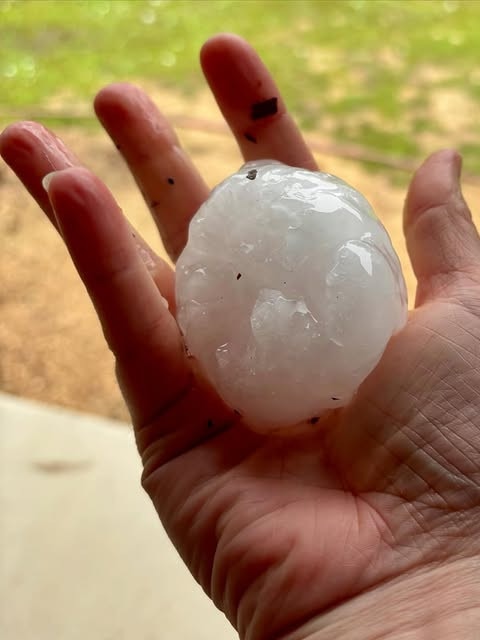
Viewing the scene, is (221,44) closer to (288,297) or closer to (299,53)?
(288,297)

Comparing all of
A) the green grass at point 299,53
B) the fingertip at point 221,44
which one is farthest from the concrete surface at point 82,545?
the green grass at point 299,53

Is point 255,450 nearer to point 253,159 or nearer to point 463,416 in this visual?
point 463,416

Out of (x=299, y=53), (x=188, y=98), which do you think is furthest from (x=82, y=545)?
(x=299, y=53)

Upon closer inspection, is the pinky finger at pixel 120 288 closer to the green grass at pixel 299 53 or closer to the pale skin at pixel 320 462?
the pale skin at pixel 320 462

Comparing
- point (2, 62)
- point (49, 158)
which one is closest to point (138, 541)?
point (49, 158)

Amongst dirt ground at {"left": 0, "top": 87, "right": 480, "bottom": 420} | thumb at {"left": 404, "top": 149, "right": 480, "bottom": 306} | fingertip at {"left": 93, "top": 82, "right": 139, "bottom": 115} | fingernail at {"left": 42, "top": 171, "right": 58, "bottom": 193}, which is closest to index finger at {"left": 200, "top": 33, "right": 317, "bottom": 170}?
fingertip at {"left": 93, "top": 82, "right": 139, "bottom": 115}

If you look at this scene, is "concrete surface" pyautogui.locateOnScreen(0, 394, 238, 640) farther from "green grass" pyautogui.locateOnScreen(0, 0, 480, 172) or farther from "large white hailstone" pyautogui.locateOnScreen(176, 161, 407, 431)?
"green grass" pyautogui.locateOnScreen(0, 0, 480, 172)
